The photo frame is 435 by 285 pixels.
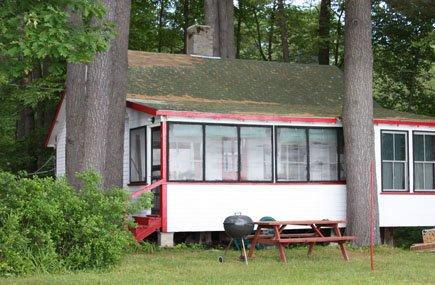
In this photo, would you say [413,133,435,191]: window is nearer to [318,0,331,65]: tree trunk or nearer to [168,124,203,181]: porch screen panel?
[168,124,203,181]: porch screen panel

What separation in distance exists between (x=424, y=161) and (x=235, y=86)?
567 centimetres

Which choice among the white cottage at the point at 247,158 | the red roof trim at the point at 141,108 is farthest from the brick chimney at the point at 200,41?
the red roof trim at the point at 141,108

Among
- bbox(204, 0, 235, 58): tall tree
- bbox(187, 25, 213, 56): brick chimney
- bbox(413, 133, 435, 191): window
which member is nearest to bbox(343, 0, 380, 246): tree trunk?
bbox(413, 133, 435, 191): window

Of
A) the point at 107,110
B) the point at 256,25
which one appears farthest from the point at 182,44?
the point at 107,110

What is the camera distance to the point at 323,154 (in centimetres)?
1867

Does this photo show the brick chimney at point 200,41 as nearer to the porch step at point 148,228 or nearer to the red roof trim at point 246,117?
the red roof trim at point 246,117

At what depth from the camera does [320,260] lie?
1433cm

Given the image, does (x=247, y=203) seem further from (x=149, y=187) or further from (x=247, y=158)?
(x=149, y=187)

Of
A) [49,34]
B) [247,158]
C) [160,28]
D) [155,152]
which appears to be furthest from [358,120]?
[160,28]

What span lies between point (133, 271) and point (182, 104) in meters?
6.28

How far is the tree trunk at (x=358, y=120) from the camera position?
17797mm

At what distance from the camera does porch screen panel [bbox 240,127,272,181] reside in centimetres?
1767

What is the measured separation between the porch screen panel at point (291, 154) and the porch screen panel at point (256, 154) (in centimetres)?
25

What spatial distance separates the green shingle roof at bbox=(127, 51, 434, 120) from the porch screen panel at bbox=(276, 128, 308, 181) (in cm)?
49
